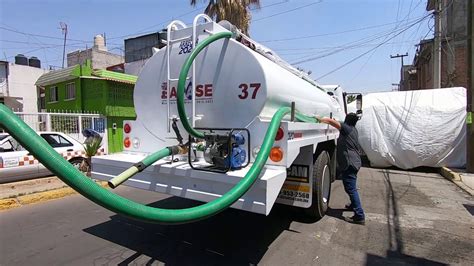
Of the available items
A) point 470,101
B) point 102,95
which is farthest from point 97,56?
point 470,101

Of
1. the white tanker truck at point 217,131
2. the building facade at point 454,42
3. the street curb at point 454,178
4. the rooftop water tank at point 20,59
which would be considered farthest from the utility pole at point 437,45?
the rooftop water tank at point 20,59

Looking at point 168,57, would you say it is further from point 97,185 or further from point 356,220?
point 356,220

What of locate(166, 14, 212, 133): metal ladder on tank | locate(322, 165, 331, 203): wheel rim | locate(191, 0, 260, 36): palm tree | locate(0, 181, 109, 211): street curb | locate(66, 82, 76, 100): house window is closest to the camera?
locate(166, 14, 212, 133): metal ladder on tank

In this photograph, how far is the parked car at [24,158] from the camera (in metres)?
8.11

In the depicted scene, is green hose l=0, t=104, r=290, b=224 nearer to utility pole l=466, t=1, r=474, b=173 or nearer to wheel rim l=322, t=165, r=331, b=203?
wheel rim l=322, t=165, r=331, b=203

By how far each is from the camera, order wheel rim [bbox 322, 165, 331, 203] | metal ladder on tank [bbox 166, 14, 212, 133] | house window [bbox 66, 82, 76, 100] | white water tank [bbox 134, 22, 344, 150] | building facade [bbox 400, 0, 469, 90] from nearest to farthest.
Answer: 1. white water tank [bbox 134, 22, 344, 150]
2. metal ladder on tank [bbox 166, 14, 212, 133]
3. wheel rim [bbox 322, 165, 331, 203]
4. building facade [bbox 400, 0, 469, 90]
5. house window [bbox 66, 82, 76, 100]

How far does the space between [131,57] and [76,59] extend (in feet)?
33.9

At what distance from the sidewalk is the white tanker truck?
313 cm

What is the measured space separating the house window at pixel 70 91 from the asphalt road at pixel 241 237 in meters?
13.7

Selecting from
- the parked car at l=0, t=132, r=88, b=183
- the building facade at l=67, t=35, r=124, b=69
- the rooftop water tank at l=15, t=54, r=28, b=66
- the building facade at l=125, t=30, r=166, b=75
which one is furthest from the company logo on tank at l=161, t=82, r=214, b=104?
the rooftop water tank at l=15, t=54, r=28, b=66

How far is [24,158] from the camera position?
27.6 ft

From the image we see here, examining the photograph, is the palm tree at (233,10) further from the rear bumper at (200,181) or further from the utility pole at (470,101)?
the rear bumper at (200,181)

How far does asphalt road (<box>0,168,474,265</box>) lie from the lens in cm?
398

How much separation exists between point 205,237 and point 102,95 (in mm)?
14101
